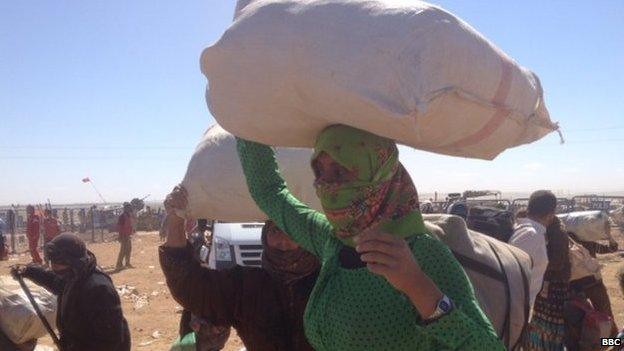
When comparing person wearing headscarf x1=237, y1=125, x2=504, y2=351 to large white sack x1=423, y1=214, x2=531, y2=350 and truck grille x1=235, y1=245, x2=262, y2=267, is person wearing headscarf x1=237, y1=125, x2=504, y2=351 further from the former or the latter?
truck grille x1=235, y1=245, x2=262, y2=267

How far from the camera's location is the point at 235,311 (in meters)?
2.56

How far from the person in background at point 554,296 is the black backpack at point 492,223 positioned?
20.9 inches

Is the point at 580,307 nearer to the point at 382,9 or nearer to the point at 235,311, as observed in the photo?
the point at 235,311

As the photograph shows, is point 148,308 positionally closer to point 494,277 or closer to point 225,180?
point 225,180

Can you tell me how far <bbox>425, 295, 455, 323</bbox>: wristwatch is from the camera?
4.30ft

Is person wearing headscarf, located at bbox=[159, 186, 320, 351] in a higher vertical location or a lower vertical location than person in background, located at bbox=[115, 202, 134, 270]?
higher

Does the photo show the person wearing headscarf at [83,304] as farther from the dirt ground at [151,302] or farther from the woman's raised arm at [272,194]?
the dirt ground at [151,302]

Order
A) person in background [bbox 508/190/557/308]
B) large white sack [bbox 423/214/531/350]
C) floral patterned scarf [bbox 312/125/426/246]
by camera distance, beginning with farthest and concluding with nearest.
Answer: person in background [bbox 508/190/557/308]
large white sack [bbox 423/214/531/350]
floral patterned scarf [bbox 312/125/426/246]

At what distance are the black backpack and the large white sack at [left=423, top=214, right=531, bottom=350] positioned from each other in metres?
2.79

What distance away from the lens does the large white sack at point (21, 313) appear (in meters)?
3.83

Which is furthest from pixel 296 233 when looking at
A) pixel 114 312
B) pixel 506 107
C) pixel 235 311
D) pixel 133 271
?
pixel 133 271

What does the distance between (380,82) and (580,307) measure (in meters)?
4.54

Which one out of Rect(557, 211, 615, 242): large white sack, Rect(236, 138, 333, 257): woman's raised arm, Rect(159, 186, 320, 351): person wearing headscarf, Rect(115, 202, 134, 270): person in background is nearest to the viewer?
Rect(236, 138, 333, 257): woman's raised arm

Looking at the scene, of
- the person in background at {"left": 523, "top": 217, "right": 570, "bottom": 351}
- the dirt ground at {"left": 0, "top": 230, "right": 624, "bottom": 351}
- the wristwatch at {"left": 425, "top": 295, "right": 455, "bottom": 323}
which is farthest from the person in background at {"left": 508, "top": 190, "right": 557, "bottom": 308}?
the wristwatch at {"left": 425, "top": 295, "right": 455, "bottom": 323}
